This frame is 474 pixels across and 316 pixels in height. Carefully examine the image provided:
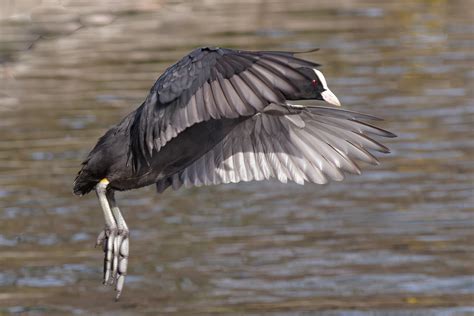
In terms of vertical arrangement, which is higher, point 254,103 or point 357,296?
point 254,103

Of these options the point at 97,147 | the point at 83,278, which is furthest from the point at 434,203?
the point at 97,147

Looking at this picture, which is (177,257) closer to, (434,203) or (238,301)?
(238,301)

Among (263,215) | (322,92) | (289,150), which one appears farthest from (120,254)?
(263,215)

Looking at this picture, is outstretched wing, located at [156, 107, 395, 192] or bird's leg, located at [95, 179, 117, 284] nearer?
bird's leg, located at [95, 179, 117, 284]

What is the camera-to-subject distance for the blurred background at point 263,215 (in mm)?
8242

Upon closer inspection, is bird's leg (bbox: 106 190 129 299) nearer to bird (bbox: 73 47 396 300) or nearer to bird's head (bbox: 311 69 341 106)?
bird (bbox: 73 47 396 300)

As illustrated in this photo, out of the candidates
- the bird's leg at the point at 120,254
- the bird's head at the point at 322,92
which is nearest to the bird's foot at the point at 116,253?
the bird's leg at the point at 120,254

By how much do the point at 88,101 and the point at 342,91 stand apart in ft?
9.17

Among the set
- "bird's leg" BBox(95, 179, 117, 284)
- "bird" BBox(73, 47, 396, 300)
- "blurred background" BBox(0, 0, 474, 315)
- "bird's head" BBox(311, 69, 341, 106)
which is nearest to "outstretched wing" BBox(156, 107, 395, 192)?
"bird" BBox(73, 47, 396, 300)

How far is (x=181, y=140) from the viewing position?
18.6ft

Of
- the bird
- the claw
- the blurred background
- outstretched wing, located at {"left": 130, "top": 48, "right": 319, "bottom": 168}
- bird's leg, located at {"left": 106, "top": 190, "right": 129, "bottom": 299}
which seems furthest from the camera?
the blurred background

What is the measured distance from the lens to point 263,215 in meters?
9.69

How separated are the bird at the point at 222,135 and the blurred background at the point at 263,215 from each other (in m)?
1.88

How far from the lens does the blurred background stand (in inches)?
324
